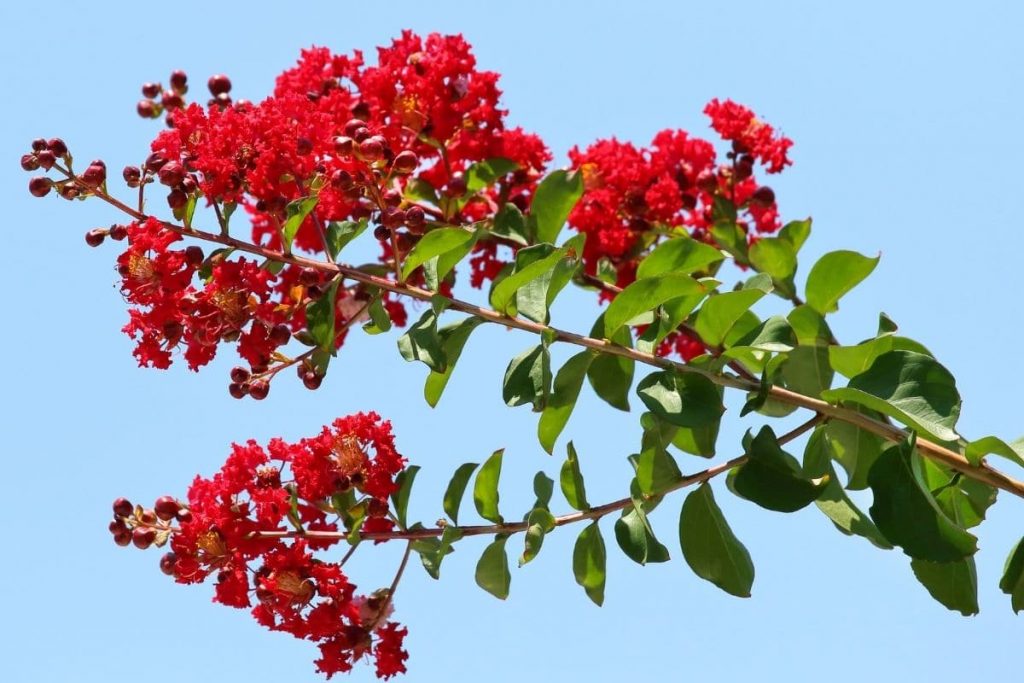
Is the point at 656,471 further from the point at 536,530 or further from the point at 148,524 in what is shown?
the point at 148,524

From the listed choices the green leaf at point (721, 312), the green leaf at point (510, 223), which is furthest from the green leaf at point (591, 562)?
the green leaf at point (510, 223)

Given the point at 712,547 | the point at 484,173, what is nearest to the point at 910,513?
the point at 712,547

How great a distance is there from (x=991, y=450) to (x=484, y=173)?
4.10 ft

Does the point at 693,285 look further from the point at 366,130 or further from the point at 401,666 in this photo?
the point at 401,666

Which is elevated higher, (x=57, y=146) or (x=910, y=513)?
(x=57, y=146)

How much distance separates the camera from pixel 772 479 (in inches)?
85.1

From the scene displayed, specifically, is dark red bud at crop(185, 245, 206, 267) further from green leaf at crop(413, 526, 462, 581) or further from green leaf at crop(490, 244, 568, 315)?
green leaf at crop(413, 526, 462, 581)

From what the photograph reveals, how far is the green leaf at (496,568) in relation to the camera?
242cm

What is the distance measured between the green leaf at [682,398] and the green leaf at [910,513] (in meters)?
0.29

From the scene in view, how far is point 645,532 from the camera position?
2307mm

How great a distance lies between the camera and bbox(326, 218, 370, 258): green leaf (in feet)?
7.75

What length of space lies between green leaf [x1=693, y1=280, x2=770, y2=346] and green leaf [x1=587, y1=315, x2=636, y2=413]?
175mm

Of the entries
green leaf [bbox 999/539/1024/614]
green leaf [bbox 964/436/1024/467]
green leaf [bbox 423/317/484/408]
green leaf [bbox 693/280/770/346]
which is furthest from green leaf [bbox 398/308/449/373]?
green leaf [bbox 999/539/1024/614]

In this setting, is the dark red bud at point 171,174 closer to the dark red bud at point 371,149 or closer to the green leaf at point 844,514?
the dark red bud at point 371,149
